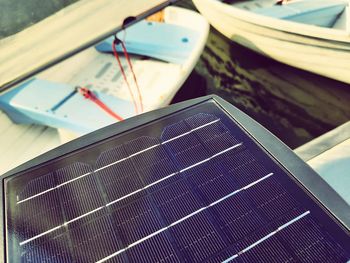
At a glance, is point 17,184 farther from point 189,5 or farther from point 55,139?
point 189,5

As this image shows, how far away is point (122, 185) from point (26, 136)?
3.85 meters

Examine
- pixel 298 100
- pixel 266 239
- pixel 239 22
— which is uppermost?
pixel 266 239

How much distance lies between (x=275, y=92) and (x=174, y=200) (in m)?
5.99

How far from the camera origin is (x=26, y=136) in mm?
5629

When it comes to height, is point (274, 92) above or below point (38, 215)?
below

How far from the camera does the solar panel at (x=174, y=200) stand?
2.05 m

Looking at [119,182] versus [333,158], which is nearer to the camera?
[119,182]

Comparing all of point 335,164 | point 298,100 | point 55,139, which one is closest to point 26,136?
point 55,139

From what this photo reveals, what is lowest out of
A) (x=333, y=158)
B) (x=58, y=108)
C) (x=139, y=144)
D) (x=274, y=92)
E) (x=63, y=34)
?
(x=274, y=92)

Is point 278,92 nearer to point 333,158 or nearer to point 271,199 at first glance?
point 333,158

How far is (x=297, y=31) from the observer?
6496mm

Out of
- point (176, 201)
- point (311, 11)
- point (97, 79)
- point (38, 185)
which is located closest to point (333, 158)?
point (176, 201)

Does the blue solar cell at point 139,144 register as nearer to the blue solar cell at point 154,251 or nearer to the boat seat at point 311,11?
the blue solar cell at point 154,251

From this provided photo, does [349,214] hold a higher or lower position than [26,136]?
higher
